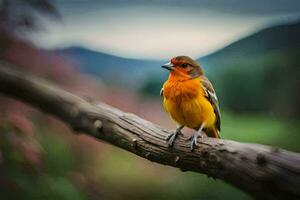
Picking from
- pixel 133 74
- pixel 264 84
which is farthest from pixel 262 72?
pixel 133 74

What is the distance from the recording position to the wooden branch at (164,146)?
1.11 metres

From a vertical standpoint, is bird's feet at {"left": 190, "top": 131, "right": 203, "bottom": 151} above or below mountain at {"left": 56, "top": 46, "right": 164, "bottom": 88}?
below

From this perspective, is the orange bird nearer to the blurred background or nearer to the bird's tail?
the bird's tail

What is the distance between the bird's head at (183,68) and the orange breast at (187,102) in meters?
0.02

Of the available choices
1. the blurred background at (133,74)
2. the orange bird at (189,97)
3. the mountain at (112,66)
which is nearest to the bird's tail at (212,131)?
the orange bird at (189,97)

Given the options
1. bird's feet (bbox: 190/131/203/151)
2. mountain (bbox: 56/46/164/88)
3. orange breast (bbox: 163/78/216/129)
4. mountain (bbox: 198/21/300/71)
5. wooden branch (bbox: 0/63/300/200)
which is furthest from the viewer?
mountain (bbox: 56/46/164/88)

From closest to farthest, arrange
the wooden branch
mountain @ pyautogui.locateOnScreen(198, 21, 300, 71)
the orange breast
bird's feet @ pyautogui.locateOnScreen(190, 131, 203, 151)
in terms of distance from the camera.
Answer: the wooden branch, bird's feet @ pyautogui.locateOnScreen(190, 131, 203, 151), the orange breast, mountain @ pyautogui.locateOnScreen(198, 21, 300, 71)

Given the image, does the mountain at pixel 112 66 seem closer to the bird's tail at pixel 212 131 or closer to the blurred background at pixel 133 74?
the blurred background at pixel 133 74

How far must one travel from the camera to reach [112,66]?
1.81m

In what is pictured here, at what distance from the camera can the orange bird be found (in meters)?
1.50

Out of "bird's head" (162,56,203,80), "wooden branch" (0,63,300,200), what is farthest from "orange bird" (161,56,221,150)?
"wooden branch" (0,63,300,200)

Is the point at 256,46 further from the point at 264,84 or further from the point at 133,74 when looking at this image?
the point at 133,74

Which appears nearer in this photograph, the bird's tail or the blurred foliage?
the bird's tail

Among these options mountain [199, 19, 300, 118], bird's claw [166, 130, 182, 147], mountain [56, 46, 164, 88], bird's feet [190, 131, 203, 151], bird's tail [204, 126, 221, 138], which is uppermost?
mountain [199, 19, 300, 118]
